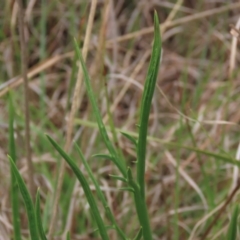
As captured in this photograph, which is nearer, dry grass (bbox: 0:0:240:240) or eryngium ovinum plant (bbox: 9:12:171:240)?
eryngium ovinum plant (bbox: 9:12:171:240)

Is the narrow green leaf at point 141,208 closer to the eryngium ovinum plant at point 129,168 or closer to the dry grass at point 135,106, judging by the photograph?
the eryngium ovinum plant at point 129,168

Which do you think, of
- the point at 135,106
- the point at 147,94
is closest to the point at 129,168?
the point at 147,94

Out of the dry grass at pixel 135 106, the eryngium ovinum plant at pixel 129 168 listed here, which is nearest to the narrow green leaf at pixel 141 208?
the eryngium ovinum plant at pixel 129 168

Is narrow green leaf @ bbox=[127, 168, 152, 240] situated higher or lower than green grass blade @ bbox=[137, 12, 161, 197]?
lower

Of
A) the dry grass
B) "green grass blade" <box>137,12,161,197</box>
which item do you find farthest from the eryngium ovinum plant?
the dry grass

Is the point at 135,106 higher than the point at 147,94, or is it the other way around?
the point at 147,94

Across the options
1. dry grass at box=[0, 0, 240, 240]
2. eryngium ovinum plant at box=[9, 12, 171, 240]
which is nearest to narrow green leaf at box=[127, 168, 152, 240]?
eryngium ovinum plant at box=[9, 12, 171, 240]

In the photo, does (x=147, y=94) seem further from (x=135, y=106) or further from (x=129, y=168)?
(x=135, y=106)

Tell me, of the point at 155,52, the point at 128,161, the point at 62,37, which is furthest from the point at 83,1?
the point at 155,52

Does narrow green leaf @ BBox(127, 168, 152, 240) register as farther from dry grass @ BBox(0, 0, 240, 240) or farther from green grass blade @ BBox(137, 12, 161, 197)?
dry grass @ BBox(0, 0, 240, 240)
